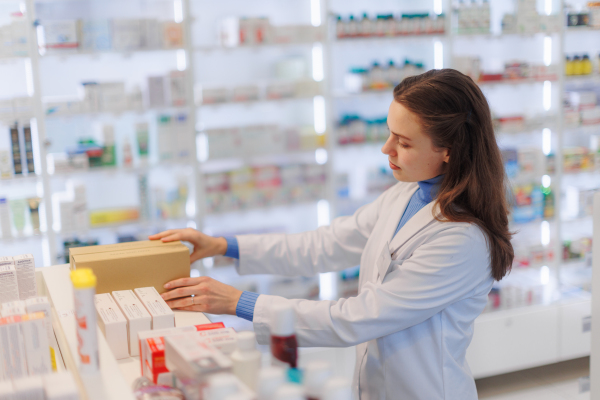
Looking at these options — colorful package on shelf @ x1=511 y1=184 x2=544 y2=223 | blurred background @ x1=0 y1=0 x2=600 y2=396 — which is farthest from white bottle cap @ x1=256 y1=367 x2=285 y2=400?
colorful package on shelf @ x1=511 y1=184 x2=544 y2=223

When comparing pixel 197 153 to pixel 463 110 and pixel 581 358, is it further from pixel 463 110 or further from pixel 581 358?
pixel 581 358

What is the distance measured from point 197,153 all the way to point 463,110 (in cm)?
210

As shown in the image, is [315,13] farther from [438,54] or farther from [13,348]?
[13,348]

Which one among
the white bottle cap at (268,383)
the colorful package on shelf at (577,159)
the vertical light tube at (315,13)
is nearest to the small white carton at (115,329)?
the white bottle cap at (268,383)

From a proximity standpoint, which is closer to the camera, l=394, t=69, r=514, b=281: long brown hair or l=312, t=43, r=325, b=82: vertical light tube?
l=394, t=69, r=514, b=281: long brown hair

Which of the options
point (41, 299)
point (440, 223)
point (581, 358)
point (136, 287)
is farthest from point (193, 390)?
point (581, 358)

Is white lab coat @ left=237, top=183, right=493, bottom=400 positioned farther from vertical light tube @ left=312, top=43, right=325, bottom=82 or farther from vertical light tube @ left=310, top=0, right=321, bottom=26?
vertical light tube @ left=310, top=0, right=321, bottom=26

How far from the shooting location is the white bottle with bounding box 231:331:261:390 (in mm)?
1088

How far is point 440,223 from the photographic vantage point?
1702 millimetres

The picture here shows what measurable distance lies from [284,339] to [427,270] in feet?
2.09

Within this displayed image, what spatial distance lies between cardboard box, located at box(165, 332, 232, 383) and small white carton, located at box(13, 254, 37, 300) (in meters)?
0.67

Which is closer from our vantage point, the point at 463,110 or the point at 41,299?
the point at 41,299

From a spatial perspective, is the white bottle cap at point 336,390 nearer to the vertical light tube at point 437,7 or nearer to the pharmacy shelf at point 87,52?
the pharmacy shelf at point 87,52

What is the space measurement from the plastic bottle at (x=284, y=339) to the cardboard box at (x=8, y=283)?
859mm
